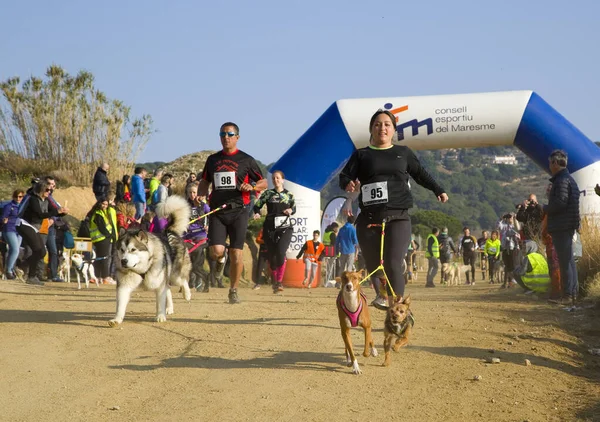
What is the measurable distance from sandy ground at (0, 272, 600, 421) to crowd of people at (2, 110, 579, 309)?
87 cm

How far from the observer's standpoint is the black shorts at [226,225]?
962 centimetres

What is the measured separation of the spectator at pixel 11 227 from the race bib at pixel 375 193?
8.38 m

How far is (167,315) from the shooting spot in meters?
9.20

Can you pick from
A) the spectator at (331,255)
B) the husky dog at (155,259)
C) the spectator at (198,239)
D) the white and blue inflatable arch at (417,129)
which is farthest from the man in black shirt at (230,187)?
the spectator at (331,255)

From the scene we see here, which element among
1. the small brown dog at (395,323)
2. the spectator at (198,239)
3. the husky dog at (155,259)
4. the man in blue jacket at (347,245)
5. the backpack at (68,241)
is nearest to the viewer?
the small brown dog at (395,323)

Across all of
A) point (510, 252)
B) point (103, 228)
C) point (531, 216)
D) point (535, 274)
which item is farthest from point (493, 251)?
point (103, 228)

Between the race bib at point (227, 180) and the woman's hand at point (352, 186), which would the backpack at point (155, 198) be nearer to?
the race bib at point (227, 180)

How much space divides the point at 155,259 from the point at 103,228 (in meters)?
6.93

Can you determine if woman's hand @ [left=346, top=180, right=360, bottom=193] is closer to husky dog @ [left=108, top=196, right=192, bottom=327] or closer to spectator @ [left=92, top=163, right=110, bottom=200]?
husky dog @ [left=108, top=196, right=192, bottom=327]

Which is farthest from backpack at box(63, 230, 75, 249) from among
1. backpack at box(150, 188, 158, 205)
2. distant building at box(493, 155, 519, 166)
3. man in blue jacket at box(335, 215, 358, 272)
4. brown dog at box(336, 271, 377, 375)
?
distant building at box(493, 155, 519, 166)

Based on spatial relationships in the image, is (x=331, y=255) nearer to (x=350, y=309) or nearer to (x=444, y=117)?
(x=444, y=117)

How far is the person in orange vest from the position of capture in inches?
701

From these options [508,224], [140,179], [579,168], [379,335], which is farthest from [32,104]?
[379,335]

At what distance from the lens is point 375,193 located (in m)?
7.30
